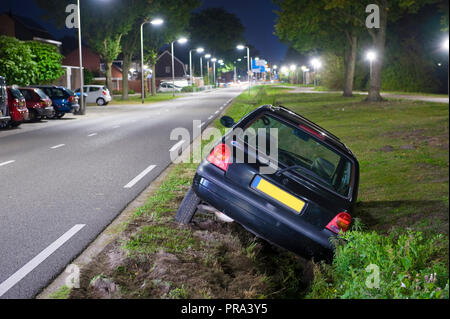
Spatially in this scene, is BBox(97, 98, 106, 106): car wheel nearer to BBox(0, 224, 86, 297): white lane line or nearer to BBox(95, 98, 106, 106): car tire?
BBox(95, 98, 106, 106): car tire

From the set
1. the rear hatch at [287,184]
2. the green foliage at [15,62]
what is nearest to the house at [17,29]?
the green foliage at [15,62]

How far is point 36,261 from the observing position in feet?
16.9

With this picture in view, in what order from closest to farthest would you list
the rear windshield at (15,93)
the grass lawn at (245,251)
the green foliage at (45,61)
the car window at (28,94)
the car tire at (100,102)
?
the grass lawn at (245,251) → the rear windshield at (15,93) → the car window at (28,94) → the green foliage at (45,61) → the car tire at (100,102)

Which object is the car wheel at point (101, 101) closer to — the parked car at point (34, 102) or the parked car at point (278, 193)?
the parked car at point (34, 102)

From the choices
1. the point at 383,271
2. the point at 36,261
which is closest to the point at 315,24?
the point at 36,261

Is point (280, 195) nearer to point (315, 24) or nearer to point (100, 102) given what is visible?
point (315, 24)

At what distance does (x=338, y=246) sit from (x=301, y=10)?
28354 millimetres

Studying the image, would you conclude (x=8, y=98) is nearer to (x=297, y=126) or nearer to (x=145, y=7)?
(x=297, y=126)

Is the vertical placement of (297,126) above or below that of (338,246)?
above

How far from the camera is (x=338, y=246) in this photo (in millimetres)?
4973

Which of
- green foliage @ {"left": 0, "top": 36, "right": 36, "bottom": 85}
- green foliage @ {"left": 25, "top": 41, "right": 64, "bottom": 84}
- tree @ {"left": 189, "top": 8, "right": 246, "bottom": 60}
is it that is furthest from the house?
tree @ {"left": 189, "top": 8, "right": 246, "bottom": 60}

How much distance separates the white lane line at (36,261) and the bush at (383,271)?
2535 mm

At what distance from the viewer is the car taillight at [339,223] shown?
201 inches
